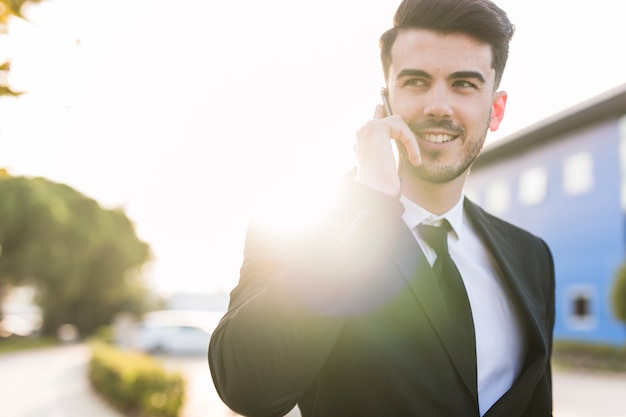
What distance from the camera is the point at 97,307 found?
4434 centimetres

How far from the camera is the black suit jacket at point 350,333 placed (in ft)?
4.59

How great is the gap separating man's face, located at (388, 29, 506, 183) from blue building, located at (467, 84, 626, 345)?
66.1 feet

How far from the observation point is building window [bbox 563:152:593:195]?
22.9 metres

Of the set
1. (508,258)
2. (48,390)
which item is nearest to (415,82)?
(508,258)

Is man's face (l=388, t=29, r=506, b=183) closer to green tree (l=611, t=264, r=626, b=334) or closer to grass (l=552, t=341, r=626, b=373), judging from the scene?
green tree (l=611, t=264, r=626, b=334)

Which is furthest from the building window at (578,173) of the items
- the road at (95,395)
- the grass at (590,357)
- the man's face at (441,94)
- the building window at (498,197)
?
the man's face at (441,94)

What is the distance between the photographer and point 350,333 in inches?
65.5

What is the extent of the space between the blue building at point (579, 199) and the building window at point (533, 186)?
0.04 metres

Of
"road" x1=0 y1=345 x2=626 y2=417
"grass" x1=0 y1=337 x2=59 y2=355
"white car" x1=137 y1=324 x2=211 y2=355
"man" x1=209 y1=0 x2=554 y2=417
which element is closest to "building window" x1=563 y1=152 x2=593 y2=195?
"road" x1=0 y1=345 x2=626 y2=417

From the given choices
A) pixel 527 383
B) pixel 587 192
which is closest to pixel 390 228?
pixel 527 383

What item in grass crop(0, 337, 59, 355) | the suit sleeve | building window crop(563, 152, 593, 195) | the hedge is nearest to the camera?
the suit sleeve

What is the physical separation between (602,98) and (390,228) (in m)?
21.6

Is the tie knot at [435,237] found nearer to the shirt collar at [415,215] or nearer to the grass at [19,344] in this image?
the shirt collar at [415,215]

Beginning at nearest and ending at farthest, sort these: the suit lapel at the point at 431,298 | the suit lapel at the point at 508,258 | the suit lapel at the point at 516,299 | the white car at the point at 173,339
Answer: the suit lapel at the point at 431,298 < the suit lapel at the point at 516,299 < the suit lapel at the point at 508,258 < the white car at the point at 173,339
